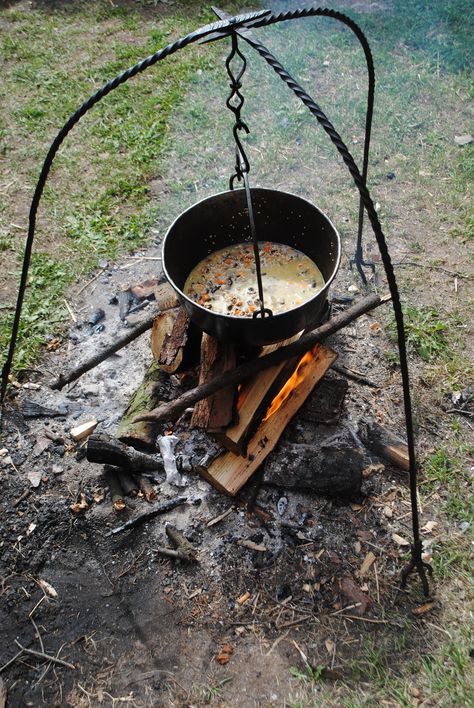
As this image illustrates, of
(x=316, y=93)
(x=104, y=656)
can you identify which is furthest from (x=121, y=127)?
(x=104, y=656)

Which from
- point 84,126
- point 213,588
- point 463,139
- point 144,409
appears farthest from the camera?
point 84,126

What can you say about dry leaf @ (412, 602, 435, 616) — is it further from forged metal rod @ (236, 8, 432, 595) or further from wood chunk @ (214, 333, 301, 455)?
wood chunk @ (214, 333, 301, 455)

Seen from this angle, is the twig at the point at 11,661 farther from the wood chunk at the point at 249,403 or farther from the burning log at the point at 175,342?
the burning log at the point at 175,342

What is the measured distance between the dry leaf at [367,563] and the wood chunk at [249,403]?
31.4 inches

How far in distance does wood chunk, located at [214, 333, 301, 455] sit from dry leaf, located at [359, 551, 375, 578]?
2.61 feet

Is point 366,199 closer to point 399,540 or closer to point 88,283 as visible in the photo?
point 399,540

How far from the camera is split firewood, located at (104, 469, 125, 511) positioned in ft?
9.09

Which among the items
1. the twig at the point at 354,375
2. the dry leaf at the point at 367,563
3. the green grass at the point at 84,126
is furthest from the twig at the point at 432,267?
the dry leaf at the point at 367,563

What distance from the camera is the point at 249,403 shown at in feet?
9.13

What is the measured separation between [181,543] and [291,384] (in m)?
1.01

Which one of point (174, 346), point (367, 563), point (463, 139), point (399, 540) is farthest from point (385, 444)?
point (463, 139)

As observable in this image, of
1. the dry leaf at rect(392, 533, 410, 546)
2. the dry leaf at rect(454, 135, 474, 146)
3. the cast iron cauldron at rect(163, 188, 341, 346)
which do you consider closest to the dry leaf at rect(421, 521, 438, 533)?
the dry leaf at rect(392, 533, 410, 546)

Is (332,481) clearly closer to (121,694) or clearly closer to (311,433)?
(311,433)

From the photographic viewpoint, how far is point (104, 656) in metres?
2.36
